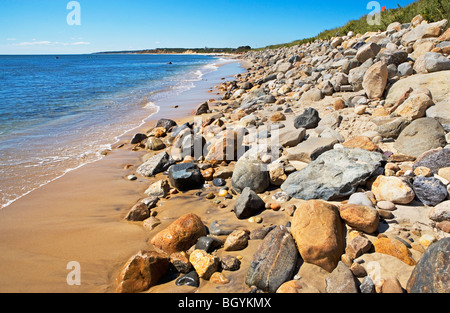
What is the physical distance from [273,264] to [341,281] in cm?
54

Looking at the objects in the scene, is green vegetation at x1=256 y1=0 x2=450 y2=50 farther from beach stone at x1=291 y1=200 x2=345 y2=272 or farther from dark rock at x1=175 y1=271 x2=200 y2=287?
dark rock at x1=175 y1=271 x2=200 y2=287

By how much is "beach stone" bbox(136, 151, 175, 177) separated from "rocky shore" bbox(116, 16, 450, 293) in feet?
0.07

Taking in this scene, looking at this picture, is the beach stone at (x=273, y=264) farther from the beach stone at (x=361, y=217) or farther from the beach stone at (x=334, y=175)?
the beach stone at (x=334, y=175)

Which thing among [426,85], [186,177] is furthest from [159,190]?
[426,85]

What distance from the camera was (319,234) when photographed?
7.81ft

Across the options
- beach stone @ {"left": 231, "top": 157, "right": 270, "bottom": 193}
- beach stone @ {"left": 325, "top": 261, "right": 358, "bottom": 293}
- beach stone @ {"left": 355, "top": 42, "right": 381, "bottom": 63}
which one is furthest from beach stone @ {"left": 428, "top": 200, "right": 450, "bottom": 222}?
beach stone @ {"left": 355, "top": 42, "right": 381, "bottom": 63}

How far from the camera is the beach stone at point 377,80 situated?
18.3 ft

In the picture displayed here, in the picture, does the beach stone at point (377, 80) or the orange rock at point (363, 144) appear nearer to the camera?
the orange rock at point (363, 144)

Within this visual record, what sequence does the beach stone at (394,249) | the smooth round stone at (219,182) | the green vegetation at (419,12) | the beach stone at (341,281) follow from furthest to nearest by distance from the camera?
the green vegetation at (419,12)
the smooth round stone at (219,182)
the beach stone at (394,249)
the beach stone at (341,281)

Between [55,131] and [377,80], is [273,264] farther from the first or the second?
[55,131]

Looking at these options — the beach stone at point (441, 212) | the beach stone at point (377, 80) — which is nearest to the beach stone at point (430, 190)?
the beach stone at point (441, 212)

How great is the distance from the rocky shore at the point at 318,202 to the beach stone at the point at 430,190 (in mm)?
11
